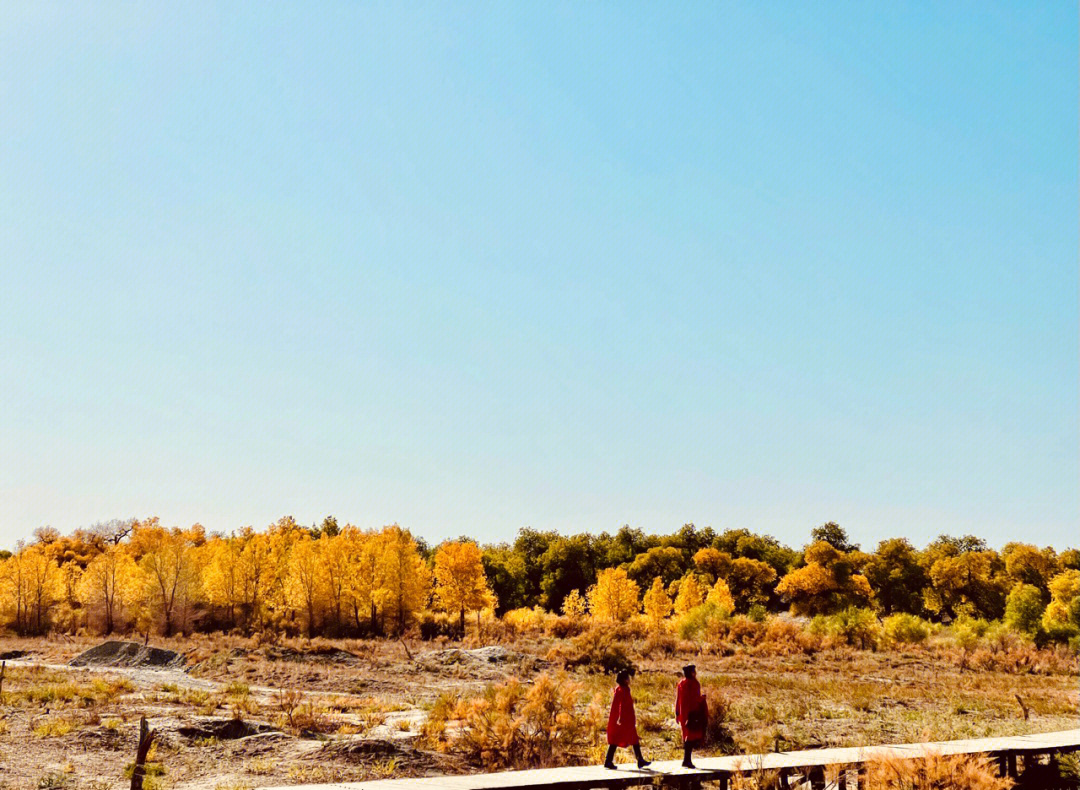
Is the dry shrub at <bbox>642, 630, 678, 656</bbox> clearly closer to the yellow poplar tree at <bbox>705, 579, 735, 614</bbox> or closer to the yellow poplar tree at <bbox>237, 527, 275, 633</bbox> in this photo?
the yellow poplar tree at <bbox>705, 579, 735, 614</bbox>

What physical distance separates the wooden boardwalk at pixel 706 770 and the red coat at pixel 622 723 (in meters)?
0.45

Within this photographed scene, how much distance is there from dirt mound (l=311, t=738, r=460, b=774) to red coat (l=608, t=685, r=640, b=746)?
537 cm

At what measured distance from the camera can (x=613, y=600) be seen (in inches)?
2734

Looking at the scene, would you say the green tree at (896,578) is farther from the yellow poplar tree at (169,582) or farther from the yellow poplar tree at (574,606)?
the yellow poplar tree at (169,582)

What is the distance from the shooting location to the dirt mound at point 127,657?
136ft

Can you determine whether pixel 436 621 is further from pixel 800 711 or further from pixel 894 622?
pixel 800 711

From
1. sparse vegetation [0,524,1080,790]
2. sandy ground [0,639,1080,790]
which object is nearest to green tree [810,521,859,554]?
sparse vegetation [0,524,1080,790]

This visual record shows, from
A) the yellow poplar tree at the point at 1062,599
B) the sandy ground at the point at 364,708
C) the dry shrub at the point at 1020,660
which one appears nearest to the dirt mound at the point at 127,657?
the sandy ground at the point at 364,708

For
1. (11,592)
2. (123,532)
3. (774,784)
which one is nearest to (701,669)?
(774,784)

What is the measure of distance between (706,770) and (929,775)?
3.22 meters

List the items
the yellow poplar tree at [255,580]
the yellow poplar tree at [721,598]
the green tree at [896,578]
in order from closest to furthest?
the yellow poplar tree at [721,598], the yellow poplar tree at [255,580], the green tree at [896,578]

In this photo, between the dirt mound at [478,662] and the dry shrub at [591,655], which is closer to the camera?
the dirt mound at [478,662]

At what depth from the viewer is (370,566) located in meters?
64.3

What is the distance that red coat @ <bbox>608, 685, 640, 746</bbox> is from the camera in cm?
1281
